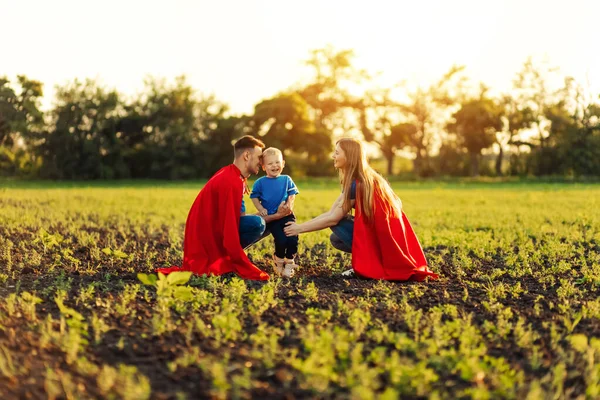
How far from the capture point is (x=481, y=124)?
4859 cm

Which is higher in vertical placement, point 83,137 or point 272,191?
point 83,137

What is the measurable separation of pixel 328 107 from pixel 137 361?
168 feet

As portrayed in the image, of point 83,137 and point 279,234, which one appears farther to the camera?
point 83,137

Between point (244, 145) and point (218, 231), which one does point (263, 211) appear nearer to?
point (218, 231)

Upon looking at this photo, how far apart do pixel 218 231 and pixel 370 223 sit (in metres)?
1.67

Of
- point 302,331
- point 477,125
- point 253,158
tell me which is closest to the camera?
point 302,331

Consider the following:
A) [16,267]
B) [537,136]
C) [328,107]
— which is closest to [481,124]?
[537,136]

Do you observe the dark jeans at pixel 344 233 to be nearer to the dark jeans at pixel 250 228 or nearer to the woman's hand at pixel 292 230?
the woman's hand at pixel 292 230

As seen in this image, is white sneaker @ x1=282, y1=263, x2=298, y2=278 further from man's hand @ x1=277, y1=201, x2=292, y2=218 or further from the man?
man's hand @ x1=277, y1=201, x2=292, y2=218

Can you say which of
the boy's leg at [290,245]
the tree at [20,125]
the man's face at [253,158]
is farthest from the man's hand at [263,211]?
the tree at [20,125]

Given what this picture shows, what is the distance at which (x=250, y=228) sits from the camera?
729 centimetres

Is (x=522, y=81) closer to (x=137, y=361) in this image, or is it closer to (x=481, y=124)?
(x=481, y=124)

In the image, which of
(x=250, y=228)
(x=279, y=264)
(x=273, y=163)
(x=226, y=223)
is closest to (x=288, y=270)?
(x=279, y=264)

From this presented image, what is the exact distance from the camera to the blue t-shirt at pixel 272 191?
7375 millimetres
